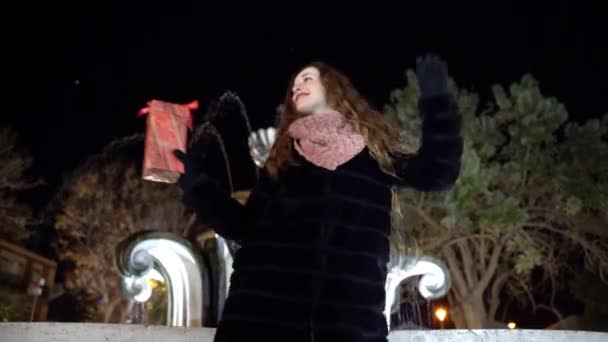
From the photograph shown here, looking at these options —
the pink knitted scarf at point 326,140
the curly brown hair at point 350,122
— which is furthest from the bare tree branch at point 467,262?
the pink knitted scarf at point 326,140

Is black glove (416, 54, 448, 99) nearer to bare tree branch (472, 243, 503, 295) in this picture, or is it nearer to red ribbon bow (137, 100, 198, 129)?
red ribbon bow (137, 100, 198, 129)

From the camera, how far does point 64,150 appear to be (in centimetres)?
2306

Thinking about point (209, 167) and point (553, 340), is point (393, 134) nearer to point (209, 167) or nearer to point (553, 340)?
point (209, 167)

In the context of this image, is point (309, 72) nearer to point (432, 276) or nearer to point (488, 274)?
point (432, 276)

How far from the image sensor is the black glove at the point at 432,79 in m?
2.17

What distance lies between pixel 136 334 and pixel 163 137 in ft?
3.27

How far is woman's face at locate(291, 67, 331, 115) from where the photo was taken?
228 cm

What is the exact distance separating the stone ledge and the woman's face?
1191mm

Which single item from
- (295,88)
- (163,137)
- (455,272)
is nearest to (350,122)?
(295,88)

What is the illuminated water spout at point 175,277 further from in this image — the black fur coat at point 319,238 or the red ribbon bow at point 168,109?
the black fur coat at point 319,238

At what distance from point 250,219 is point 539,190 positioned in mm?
11056

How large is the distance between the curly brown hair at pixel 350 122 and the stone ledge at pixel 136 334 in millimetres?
1077

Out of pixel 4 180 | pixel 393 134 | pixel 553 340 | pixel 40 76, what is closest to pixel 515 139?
pixel 553 340

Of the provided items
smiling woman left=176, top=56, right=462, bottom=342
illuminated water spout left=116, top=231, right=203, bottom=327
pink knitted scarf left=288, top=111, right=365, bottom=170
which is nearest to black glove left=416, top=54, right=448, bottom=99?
smiling woman left=176, top=56, right=462, bottom=342
